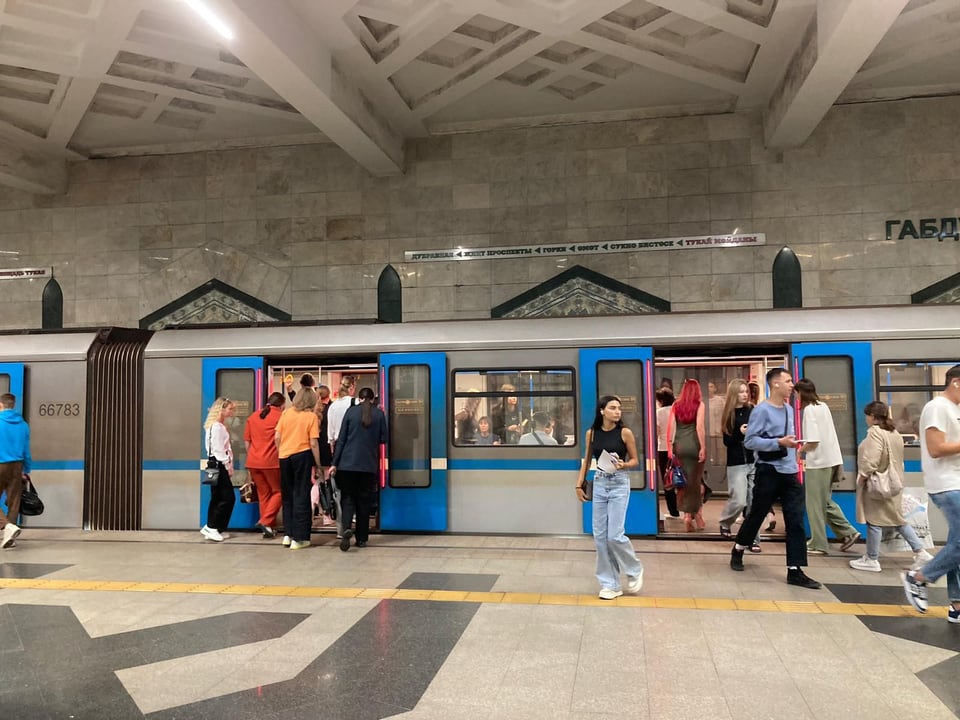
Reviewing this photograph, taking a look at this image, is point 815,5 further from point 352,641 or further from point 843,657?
point 352,641

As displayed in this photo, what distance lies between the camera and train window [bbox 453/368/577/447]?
783cm

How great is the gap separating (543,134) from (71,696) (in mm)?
13183

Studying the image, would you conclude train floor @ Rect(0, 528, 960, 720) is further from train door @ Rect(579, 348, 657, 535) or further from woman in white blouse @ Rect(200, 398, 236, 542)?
woman in white blouse @ Rect(200, 398, 236, 542)

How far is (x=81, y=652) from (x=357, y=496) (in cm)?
330

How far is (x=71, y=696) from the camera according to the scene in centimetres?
379

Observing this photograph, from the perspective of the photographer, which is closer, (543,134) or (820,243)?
(820,243)

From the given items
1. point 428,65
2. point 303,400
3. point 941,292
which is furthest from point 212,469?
point 941,292

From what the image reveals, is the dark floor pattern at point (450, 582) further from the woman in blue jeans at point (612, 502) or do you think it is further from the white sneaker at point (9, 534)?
the white sneaker at point (9, 534)

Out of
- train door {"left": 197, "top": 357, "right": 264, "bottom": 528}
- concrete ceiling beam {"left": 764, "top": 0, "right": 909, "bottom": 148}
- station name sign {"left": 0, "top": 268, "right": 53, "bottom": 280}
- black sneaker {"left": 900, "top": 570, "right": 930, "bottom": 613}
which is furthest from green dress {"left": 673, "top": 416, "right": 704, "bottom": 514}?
station name sign {"left": 0, "top": 268, "right": 53, "bottom": 280}

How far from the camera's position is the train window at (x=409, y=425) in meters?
8.09

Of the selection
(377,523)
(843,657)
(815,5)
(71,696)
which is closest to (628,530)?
(377,523)

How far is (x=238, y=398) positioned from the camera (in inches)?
340

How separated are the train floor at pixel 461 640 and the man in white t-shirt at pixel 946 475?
287 millimetres

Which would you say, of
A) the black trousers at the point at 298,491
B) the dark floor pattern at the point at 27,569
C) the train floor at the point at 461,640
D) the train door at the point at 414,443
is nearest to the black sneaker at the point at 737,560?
the train floor at the point at 461,640
